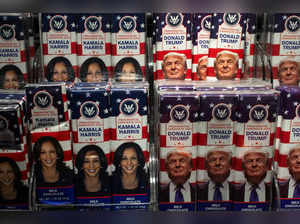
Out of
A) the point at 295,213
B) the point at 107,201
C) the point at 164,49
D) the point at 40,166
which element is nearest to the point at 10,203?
the point at 40,166

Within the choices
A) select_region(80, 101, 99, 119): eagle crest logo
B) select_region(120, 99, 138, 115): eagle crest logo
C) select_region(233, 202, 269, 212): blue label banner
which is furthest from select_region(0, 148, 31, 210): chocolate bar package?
select_region(233, 202, 269, 212): blue label banner

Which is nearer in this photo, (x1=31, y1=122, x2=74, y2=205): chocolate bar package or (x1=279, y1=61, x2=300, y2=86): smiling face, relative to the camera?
(x1=31, y1=122, x2=74, y2=205): chocolate bar package

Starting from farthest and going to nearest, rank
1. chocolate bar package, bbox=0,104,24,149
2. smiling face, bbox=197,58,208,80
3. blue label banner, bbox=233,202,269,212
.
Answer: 1. smiling face, bbox=197,58,208,80
2. blue label banner, bbox=233,202,269,212
3. chocolate bar package, bbox=0,104,24,149

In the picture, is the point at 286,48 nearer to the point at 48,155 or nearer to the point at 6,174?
the point at 48,155

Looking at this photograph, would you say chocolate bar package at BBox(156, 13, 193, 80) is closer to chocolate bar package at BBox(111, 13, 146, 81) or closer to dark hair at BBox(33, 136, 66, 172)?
chocolate bar package at BBox(111, 13, 146, 81)

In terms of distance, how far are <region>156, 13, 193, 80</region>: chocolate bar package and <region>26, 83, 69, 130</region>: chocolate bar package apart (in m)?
0.46

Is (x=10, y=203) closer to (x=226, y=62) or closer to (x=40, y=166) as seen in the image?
(x=40, y=166)

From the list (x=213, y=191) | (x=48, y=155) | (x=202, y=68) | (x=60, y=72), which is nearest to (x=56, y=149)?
(x=48, y=155)

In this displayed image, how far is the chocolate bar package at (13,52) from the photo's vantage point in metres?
1.28

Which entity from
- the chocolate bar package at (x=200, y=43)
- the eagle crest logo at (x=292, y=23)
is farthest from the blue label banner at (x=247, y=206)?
the eagle crest logo at (x=292, y=23)

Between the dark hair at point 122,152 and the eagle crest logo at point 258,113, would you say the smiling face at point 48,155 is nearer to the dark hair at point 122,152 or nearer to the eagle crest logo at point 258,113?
the dark hair at point 122,152

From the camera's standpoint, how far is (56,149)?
121 centimetres

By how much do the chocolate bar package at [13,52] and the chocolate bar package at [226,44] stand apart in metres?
0.74

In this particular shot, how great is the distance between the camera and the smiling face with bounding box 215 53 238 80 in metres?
1.42
